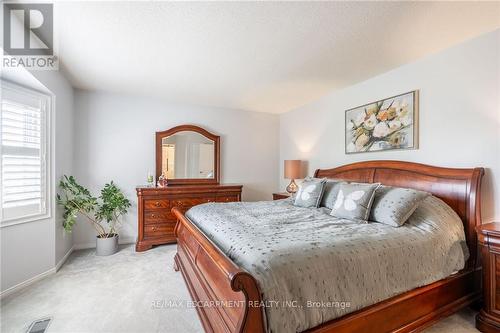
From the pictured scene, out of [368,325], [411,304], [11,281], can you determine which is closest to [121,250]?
[11,281]

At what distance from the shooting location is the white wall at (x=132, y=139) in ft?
12.0

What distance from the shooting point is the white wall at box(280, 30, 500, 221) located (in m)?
2.07

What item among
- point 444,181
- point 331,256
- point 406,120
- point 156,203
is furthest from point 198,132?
point 444,181

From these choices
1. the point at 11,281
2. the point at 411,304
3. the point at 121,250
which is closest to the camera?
the point at 411,304

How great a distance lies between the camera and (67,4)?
175cm

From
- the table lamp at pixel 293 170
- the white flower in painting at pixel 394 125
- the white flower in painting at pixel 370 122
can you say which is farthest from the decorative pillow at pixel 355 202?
the table lamp at pixel 293 170

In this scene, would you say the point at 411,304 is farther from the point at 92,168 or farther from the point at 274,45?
the point at 92,168

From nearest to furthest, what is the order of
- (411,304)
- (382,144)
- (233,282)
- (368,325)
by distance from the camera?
(233,282), (368,325), (411,304), (382,144)

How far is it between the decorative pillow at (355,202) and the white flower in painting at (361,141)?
3.31 ft

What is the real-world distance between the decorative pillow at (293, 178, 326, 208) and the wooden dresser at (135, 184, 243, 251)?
162cm

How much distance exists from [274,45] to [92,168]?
3.28 metres

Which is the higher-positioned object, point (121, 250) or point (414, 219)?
point (414, 219)

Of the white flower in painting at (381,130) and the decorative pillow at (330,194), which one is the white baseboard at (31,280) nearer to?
the decorative pillow at (330,194)

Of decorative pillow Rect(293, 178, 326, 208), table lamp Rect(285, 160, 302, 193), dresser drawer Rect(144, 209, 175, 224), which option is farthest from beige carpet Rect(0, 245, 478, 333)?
table lamp Rect(285, 160, 302, 193)
